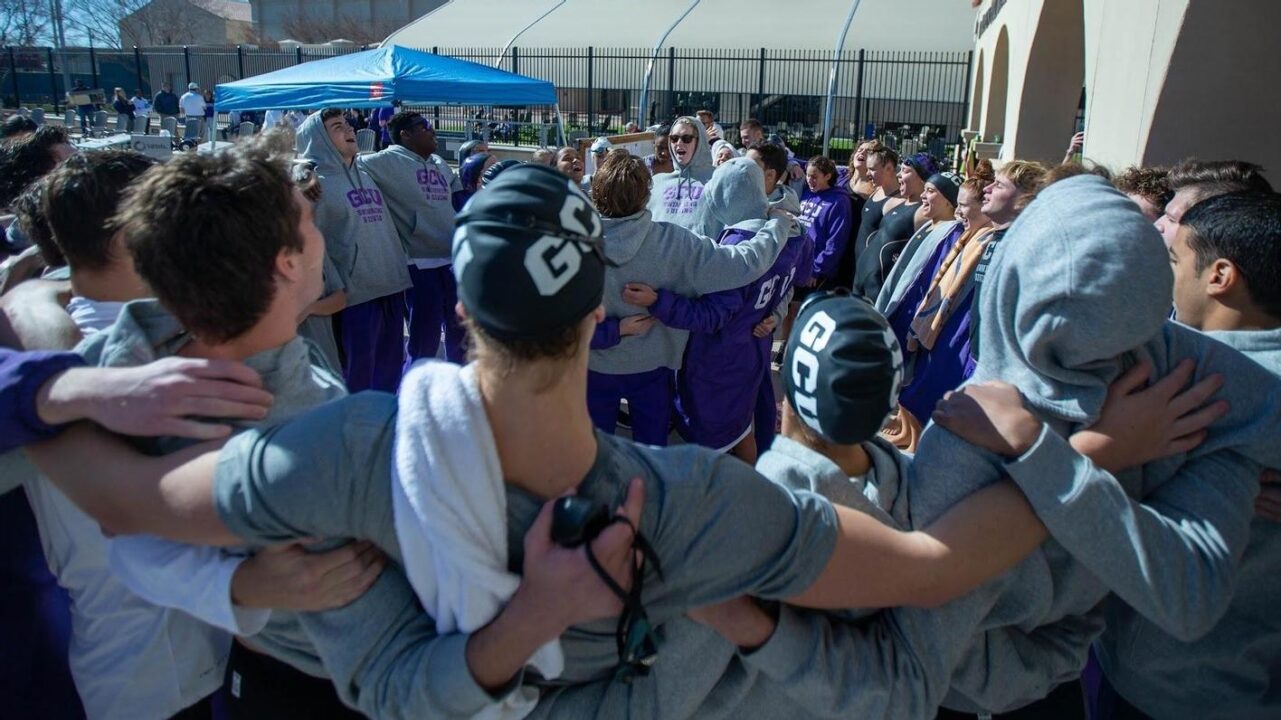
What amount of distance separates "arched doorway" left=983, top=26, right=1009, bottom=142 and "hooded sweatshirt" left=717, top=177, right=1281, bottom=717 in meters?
18.4

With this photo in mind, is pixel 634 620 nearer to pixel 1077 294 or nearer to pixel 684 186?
pixel 1077 294

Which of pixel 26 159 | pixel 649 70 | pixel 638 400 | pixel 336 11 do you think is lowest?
pixel 638 400

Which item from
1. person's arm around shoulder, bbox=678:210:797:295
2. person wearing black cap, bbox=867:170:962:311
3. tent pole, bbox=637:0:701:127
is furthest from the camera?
tent pole, bbox=637:0:701:127

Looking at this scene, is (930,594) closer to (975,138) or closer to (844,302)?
(844,302)

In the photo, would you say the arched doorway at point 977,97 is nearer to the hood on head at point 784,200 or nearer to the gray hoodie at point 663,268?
the hood on head at point 784,200

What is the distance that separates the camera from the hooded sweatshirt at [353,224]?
4.86m

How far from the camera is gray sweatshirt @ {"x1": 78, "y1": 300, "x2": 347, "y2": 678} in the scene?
4.84 feet

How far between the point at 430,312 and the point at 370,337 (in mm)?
876

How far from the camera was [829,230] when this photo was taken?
700 centimetres

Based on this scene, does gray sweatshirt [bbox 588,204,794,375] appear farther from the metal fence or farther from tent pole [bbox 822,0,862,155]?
the metal fence

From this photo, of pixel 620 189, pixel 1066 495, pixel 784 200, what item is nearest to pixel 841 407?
pixel 1066 495

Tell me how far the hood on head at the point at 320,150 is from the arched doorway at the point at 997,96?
1659 centimetres

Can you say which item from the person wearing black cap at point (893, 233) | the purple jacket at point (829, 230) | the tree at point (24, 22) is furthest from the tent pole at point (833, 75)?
the tree at point (24, 22)

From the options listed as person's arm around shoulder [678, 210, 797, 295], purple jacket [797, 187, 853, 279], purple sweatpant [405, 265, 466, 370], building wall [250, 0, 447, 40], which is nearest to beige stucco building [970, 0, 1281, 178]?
purple jacket [797, 187, 853, 279]
